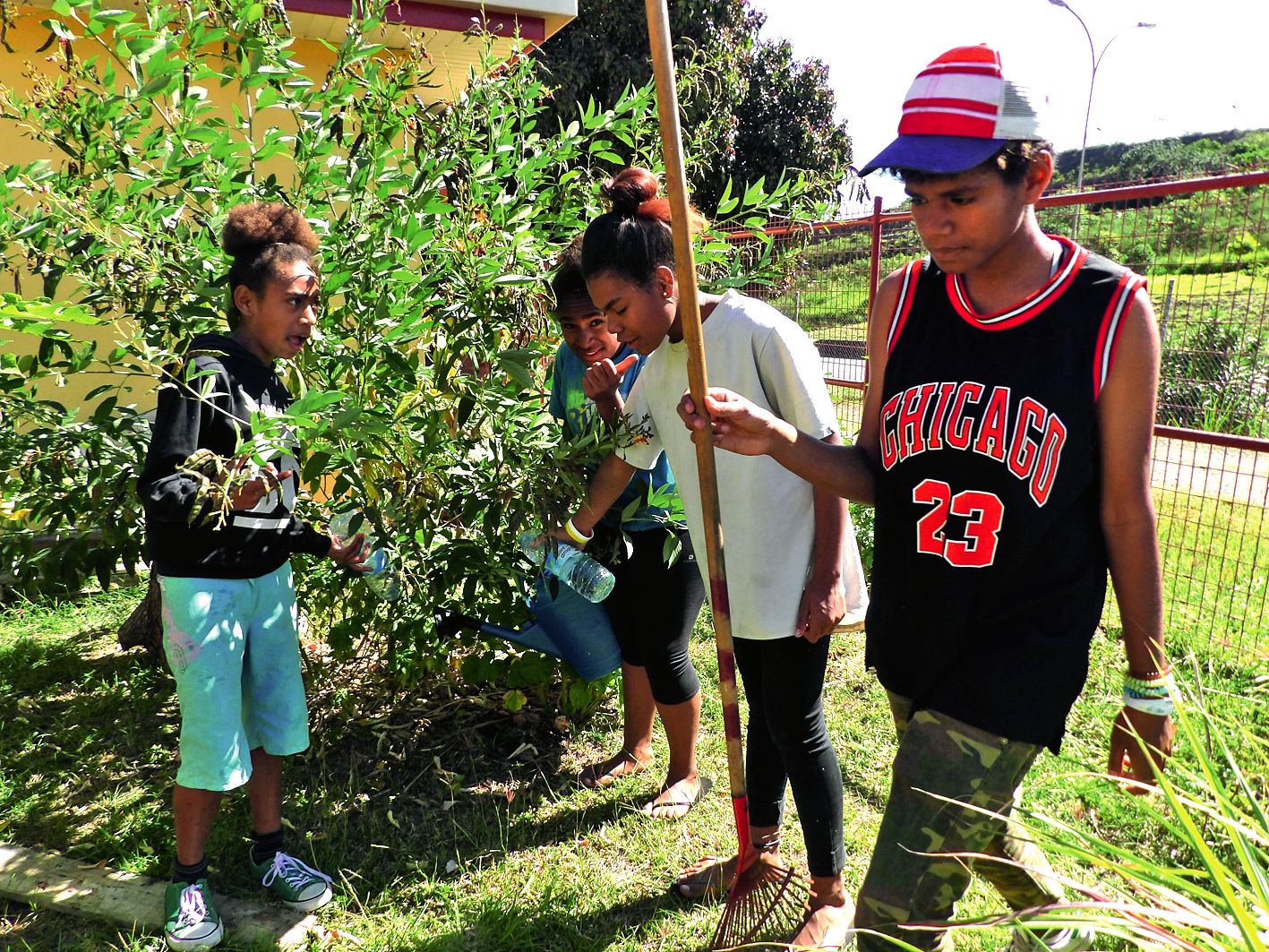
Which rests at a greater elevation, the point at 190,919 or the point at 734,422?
the point at 734,422

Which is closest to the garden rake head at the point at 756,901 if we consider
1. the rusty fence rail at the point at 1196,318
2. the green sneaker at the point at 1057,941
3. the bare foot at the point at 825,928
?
the bare foot at the point at 825,928

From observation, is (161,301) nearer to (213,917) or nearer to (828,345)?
(213,917)

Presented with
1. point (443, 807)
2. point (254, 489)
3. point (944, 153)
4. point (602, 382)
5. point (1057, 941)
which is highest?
point (944, 153)

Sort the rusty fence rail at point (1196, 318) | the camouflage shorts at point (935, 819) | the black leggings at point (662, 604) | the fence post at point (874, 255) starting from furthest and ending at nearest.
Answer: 1. the fence post at point (874, 255)
2. the rusty fence rail at point (1196, 318)
3. the black leggings at point (662, 604)
4. the camouflage shorts at point (935, 819)

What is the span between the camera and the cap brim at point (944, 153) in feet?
5.53

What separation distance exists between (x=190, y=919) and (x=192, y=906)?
0.03 meters

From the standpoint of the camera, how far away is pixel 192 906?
2.62m

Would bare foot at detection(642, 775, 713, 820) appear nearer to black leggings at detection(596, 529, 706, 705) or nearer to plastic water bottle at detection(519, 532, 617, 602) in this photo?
black leggings at detection(596, 529, 706, 705)

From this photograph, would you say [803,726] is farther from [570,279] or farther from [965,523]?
[570,279]

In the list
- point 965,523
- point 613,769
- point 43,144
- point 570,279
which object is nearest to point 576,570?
point 613,769

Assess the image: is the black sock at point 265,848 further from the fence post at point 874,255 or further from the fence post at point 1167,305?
the fence post at point 1167,305

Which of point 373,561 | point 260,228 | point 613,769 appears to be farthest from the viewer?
point 613,769

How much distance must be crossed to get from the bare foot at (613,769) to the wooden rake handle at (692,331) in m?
1.10

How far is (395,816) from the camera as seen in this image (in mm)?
3258
